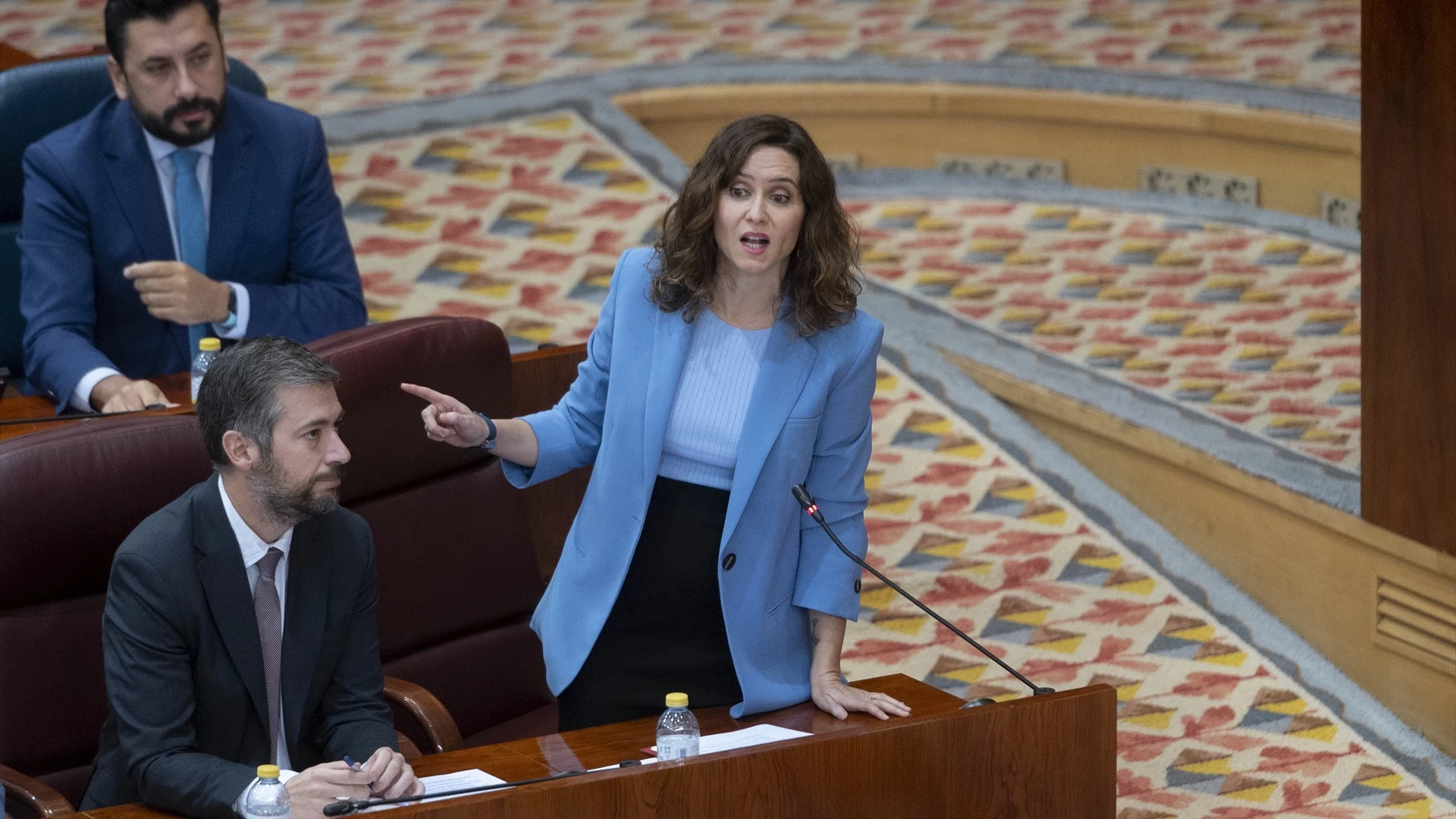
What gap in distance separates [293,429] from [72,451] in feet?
1.12

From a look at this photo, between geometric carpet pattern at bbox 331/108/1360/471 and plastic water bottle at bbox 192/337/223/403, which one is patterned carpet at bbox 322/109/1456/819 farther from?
plastic water bottle at bbox 192/337/223/403

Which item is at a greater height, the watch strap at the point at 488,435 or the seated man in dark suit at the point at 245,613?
the watch strap at the point at 488,435

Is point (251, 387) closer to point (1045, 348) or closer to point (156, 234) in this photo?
point (156, 234)

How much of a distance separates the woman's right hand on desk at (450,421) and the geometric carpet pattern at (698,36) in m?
3.86

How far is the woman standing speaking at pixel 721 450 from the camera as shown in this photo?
227cm

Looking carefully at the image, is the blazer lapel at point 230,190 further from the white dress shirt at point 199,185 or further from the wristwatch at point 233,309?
the wristwatch at point 233,309

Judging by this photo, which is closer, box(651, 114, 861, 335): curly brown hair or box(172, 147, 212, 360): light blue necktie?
box(651, 114, 861, 335): curly brown hair

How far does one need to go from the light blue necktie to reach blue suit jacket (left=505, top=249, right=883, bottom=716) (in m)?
1.14

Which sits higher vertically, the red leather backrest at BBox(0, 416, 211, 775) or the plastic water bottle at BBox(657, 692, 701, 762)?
the red leather backrest at BBox(0, 416, 211, 775)

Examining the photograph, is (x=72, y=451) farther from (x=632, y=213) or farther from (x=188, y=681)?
(x=632, y=213)

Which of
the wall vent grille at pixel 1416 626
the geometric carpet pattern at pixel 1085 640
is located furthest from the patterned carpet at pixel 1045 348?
the wall vent grille at pixel 1416 626

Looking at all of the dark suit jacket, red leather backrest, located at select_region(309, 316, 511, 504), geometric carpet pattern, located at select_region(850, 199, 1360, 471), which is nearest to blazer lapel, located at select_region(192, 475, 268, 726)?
the dark suit jacket

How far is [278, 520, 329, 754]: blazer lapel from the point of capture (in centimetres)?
225

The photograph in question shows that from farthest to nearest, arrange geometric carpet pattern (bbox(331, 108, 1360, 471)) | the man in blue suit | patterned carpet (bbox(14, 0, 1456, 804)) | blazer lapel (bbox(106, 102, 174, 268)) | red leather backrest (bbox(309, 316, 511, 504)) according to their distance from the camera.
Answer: geometric carpet pattern (bbox(331, 108, 1360, 471)) → patterned carpet (bbox(14, 0, 1456, 804)) → blazer lapel (bbox(106, 102, 174, 268)) → the man in blue suit → red leather backrest (bbox(309, 316, 511, 504))
